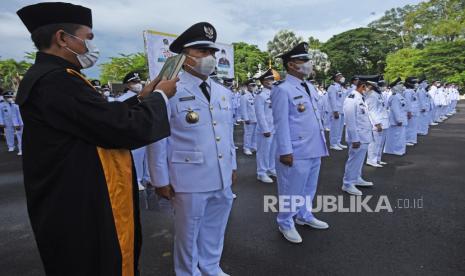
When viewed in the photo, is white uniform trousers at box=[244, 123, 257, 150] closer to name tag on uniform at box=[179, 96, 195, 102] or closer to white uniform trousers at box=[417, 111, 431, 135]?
name tag on uniform at box=[179, 96, 195, 102]

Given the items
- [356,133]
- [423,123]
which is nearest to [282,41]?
[423,123]

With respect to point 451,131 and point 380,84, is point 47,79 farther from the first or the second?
point 451,131

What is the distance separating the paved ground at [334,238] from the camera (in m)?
3.02

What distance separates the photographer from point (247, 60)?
4441 cm

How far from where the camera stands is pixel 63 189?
4.72 feet

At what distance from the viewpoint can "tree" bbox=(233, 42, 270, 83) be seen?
43.2 metres

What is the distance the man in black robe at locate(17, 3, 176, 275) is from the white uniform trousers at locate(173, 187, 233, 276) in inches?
34.6

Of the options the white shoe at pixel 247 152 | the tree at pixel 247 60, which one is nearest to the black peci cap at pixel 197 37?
the white shoe at pixel 247 152

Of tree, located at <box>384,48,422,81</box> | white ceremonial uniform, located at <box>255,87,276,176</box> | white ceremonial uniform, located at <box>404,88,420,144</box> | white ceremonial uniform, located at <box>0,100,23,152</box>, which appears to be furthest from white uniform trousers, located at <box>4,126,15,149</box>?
tree, located at <box>384,48,422,81</box>

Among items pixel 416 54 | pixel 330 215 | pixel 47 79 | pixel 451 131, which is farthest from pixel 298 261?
pixel 416 54

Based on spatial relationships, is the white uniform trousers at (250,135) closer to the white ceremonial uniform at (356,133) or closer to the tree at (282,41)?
the white ceremonial uniform at (356,133)

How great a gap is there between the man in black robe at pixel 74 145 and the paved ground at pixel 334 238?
3.74ft

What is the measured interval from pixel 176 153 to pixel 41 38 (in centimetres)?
123

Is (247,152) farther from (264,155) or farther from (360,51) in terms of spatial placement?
(360,51)
